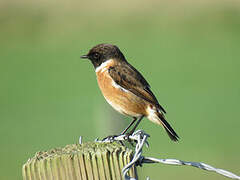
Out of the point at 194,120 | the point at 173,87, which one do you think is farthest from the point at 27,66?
the point at 194,120

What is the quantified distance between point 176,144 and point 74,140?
92.3 inches

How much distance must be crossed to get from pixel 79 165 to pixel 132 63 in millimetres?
16059

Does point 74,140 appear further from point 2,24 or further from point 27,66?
point 2,24

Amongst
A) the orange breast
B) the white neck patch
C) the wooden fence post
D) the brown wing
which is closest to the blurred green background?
the orange breast

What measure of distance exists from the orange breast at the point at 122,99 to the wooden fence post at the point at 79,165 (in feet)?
9.67

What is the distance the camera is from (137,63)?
63.5ft

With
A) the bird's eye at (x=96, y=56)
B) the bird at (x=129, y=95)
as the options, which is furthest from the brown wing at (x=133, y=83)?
the bird's eye at (x=96, y=56)

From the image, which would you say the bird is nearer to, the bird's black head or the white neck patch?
the white neck patch

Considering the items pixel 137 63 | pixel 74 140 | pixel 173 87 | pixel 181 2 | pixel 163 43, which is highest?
pixel 181 2

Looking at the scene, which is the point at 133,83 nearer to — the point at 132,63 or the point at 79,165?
the point at 79,165

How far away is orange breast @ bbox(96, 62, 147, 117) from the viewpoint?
614cm

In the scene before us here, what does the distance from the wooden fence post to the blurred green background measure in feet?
7.06

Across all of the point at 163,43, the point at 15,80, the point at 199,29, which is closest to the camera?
the point at 15,80

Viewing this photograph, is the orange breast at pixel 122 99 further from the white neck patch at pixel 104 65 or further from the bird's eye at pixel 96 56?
the bird's eye at pixel 96 56
